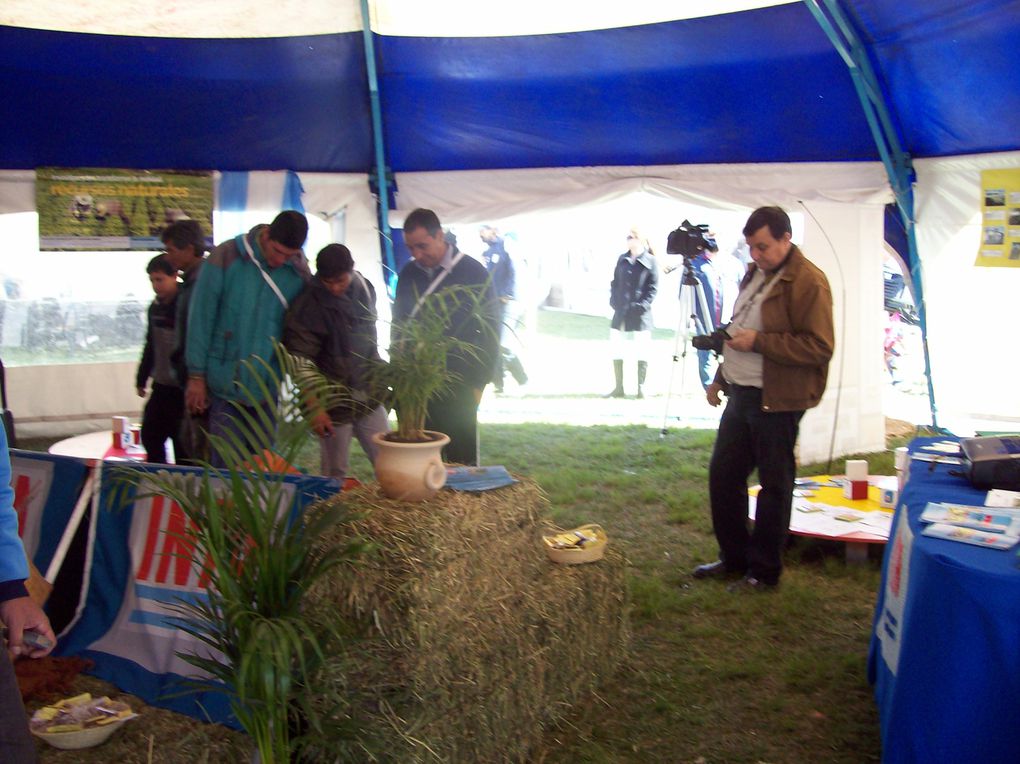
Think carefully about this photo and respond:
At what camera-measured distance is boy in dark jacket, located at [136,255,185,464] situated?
448 cm

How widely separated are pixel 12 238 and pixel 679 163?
17.7ft

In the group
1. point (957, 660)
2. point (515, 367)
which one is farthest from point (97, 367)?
point (957, 660)

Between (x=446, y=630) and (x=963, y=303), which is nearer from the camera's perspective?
(x=446, y=630)

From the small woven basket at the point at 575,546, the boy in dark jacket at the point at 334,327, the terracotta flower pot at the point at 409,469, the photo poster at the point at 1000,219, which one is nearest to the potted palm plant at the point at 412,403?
the terracotta flower pot at the point at 409,469

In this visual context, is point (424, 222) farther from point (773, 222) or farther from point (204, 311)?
point (773, 222)

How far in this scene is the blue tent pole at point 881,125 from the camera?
581cm

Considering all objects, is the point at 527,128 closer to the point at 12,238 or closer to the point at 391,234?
the point at 391,234

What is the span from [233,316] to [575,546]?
1.64m

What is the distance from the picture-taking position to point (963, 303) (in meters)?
6.59

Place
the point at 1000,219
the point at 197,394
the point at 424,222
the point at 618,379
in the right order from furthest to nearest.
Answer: the point at 618,379 → the point at 1000,219 → the point at 424,222 → the point at 197,394

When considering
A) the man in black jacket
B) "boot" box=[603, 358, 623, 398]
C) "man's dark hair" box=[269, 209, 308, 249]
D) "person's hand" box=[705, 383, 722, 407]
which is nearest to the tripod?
"boot" box=[603, 358, 623, 398]

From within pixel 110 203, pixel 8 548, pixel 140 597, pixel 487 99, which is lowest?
pixel 140 597

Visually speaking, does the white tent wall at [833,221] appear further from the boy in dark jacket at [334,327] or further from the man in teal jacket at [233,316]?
the man in teal jacket at [233,316]

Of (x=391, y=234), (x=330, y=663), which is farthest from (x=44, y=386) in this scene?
(x=330, y=663)
